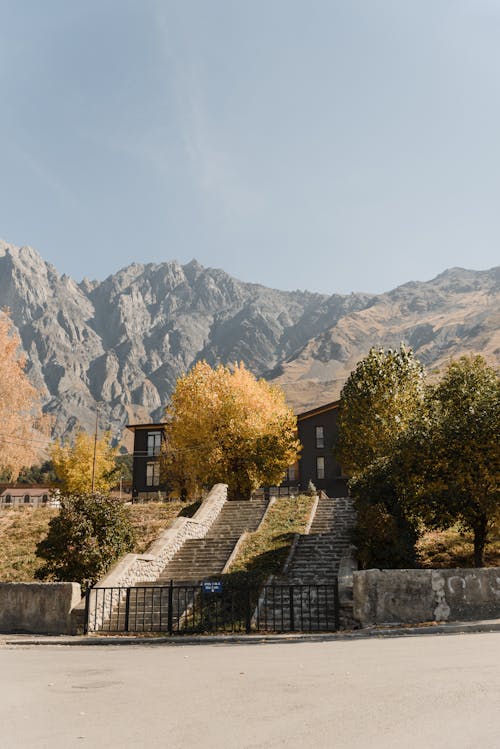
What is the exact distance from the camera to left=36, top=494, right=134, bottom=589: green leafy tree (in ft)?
73.6

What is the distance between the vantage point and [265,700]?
7.59m

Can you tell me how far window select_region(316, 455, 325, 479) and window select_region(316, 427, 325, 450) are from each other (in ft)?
3.79

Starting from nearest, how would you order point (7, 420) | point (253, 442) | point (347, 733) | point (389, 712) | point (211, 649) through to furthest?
point (347, 733)
point (389, 712)
point (211, 649)
point (7, 420)
point (253, 442)

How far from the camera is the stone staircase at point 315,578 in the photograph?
18438mm

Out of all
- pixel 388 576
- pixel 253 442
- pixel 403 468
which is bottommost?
pixel 388 576

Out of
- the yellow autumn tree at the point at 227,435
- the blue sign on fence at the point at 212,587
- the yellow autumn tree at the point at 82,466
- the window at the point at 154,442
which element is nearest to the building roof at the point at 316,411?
the window at the point at 154,442

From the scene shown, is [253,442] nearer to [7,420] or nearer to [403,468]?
[7,420]

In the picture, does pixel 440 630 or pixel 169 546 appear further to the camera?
pixel 169 546

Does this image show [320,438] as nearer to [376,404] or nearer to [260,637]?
[376,404]

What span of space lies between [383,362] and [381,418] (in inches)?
168

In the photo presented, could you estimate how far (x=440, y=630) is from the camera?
15.9m

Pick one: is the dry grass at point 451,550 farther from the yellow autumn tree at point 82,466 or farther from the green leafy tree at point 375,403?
the yellow autumn tree at point 82,466

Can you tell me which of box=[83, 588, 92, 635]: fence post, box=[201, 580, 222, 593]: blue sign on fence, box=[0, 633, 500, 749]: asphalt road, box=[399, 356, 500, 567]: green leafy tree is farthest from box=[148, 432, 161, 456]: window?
box=[0, 633, 500, 749]: asphalt road

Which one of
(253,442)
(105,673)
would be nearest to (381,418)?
(253,442)
